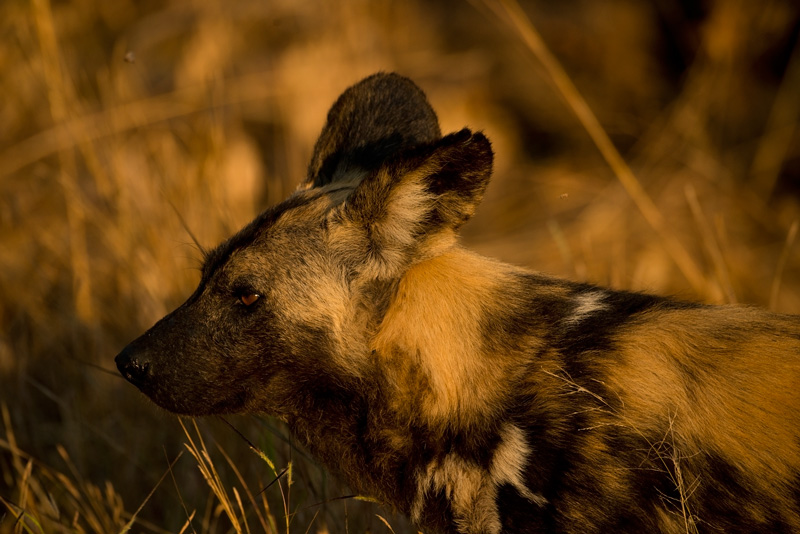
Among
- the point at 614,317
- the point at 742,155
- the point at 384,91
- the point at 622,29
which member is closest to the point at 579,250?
the point at 742,155

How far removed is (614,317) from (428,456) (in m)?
0.67

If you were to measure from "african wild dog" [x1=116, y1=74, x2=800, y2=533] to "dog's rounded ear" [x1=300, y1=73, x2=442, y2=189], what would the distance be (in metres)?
0.19

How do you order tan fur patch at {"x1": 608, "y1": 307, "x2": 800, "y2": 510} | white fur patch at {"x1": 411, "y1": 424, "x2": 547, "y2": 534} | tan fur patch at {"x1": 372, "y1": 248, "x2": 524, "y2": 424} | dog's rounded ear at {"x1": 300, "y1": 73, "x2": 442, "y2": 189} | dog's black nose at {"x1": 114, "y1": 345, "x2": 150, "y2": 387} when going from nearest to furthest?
tan fur patch at {"x1": 608, "y1": 307, "x2": 800, "y2": 510}, white fur patch at {"x1": 411, "y1": 424, "x2": 547, "y2": 534}, tan fur patch at {"x1": 372, "y1": 248, "x2": 524, "y2": 424}, dog's black nose at {"x1": 114, "y1": 345, "x2": 150, "y2": 387}, dog's rounded ear at {"x1": 300, "y1": 73, "x2": 442, "y2": 189}

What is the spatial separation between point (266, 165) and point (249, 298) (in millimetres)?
4509

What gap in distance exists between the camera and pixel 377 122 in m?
3.08

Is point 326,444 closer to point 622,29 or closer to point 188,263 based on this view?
point 188,263

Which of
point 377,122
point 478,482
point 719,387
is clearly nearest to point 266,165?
point 377,122

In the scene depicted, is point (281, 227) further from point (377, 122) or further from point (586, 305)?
point (586, 305)

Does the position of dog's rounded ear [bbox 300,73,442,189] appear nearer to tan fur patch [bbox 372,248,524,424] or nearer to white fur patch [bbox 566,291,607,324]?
tan fur patch [bbox 372,248,524,424]

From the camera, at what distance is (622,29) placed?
7.73m

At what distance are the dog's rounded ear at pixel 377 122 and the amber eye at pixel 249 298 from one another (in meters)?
0.63

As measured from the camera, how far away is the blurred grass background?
3826 millimetres

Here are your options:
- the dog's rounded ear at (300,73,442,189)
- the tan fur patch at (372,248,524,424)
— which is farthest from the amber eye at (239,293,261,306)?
the dog's rounded ear at (300,73,442,189)

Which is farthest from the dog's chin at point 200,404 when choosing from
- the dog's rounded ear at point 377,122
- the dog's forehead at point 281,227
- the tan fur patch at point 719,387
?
the tan fur patch at point 719,387
